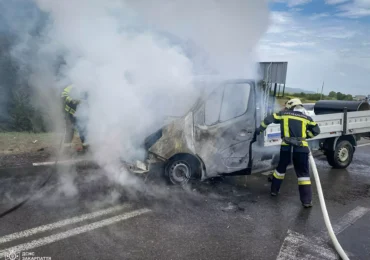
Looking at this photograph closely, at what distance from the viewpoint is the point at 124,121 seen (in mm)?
4965

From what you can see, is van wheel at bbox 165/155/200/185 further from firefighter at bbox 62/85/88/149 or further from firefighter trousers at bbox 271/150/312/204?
firefighter at bbox 62/85/88/149

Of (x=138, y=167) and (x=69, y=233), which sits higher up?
(x=138, y=167)

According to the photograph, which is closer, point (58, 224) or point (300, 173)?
point (58, 224)

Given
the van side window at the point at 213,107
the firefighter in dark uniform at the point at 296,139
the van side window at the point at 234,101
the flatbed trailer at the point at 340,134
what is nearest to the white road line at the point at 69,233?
the van side window at the point at 213,107

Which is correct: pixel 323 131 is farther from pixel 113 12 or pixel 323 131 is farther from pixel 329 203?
pixel 113 12

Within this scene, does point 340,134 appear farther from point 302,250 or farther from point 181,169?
point 302,250

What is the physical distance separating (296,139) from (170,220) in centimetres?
240

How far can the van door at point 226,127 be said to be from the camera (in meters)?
5.10

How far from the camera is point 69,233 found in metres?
3.61

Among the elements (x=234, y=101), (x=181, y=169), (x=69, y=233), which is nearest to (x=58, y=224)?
(x=69, y=233)

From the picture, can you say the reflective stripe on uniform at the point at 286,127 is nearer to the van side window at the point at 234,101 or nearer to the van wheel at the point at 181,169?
the van side window at the point at 234,101

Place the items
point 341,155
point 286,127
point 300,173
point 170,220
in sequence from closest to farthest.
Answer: point 170,220 < point 300,173 < point 286,127 < point 341,155

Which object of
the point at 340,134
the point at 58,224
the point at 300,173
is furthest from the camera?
the point at 340,134

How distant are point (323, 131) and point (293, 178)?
119cm
